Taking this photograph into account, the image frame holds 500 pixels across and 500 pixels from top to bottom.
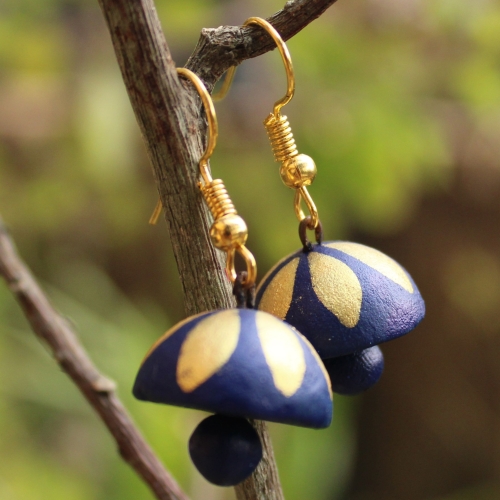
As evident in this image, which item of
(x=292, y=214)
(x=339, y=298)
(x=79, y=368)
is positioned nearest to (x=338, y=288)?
(x=339, y=298)

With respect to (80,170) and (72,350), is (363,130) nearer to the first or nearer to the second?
(80,170)

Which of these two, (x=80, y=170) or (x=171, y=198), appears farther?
(x=80, y=170)

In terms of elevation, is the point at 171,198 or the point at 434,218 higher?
the point at 171,198

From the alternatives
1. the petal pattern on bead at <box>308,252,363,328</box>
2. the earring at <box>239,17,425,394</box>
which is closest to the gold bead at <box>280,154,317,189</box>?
the earring at <box>239,17,425,394</box>

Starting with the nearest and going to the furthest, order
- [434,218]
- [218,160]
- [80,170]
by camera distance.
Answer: [218,160]
[80,170]
[434,218]

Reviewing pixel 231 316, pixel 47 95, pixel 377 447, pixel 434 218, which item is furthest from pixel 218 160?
pixel 377 447

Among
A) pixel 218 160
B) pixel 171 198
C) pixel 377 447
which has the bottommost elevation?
pixel 377 447

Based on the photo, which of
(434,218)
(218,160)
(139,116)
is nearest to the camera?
(139,116)
